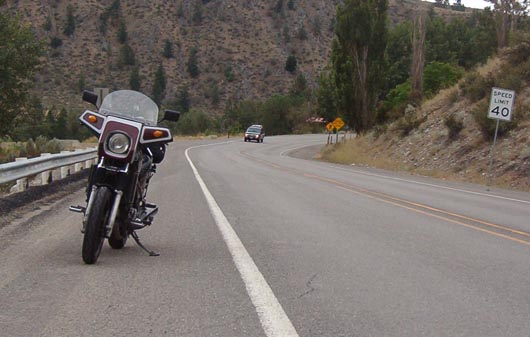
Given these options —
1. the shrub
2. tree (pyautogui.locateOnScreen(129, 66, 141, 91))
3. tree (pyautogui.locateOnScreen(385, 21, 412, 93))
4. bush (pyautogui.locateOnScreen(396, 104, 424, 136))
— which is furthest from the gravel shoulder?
the shrub

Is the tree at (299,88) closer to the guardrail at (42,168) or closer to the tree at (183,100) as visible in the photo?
the tree at (183,100)

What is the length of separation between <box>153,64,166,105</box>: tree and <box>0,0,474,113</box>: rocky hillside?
169 cm

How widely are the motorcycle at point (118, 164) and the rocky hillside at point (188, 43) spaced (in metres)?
87.2

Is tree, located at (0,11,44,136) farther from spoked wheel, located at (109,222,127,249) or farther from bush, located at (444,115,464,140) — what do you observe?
spoked wheel, located at (109,222,127,249)

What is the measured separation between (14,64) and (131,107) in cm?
2362

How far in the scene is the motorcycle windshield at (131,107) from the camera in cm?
709

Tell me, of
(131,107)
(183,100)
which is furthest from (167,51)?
(131,107)

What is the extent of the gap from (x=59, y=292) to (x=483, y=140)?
79.7 feet

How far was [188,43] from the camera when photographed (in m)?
111

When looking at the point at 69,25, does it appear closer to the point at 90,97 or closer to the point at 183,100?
the point at 183,100

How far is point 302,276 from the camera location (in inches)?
252

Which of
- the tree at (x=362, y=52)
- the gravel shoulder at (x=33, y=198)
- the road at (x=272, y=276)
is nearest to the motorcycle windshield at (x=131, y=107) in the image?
the road at (x=272, y=276)

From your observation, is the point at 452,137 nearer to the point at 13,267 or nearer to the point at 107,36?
the point at 13,267

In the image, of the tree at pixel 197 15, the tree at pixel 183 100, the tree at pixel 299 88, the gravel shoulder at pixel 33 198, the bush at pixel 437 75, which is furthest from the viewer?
the tree at pixel 197 15
